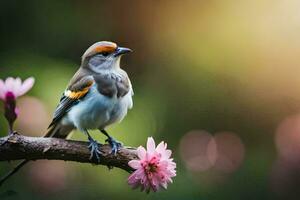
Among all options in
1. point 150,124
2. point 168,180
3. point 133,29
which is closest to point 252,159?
point 150,124

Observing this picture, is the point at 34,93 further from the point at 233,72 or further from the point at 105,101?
the point at 233,72

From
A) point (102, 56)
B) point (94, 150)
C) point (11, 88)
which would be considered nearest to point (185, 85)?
point (102, 56)

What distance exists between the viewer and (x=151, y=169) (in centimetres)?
140

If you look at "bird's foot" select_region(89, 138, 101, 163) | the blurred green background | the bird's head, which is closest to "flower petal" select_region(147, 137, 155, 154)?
"bird's foot" select_region(89, 138, 101, 163)

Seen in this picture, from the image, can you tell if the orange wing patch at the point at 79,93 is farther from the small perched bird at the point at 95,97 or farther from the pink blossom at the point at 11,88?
the pink blossom at the point at 11,88

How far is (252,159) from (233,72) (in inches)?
20.2

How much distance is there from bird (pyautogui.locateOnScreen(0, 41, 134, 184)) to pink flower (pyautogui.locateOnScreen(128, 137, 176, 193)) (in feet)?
1.35

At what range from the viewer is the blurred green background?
2.50 m

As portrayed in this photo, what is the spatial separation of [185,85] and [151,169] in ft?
5.41

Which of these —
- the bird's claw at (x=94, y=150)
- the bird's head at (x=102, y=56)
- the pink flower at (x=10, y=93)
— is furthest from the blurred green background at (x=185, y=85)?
the pink flower at (x=10, y=93)

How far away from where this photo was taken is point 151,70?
10.6 feet

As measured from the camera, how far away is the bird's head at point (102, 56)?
6.34 feet

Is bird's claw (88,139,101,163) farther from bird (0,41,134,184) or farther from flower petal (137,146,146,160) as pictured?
bird (0,41,134,184)

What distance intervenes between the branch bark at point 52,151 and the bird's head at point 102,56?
43cm
